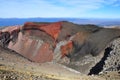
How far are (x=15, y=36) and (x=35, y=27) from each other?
239 inches

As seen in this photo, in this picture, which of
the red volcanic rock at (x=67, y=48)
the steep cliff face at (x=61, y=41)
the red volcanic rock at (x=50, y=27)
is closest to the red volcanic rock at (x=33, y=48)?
the steep cliff face at (x=61, y=41)

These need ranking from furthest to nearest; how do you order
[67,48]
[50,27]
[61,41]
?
[50,27] < [61,41] < [67,48]

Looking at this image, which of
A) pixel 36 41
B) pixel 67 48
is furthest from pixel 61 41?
pixel 36 41

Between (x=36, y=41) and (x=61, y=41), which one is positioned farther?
(x=36, y=41)

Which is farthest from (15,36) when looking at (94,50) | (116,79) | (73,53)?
(116,79)

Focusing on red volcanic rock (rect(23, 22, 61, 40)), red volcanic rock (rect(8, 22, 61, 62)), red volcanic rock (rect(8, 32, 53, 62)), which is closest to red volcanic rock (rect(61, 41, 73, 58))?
red volcanic rock (rect(8, 22, 61, 62))

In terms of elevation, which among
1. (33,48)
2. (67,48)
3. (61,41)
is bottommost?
(33,48)

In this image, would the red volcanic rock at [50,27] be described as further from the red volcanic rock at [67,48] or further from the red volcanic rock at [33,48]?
the red volcanic rock at [67,48]

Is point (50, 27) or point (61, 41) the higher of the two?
point (50, 27)

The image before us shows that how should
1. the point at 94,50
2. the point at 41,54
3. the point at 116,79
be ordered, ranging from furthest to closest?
the point at 41,54 → the point at 94,50 → the point at 116,79

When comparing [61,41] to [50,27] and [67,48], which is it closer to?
[67,48]

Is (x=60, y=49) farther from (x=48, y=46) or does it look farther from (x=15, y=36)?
(x=15, y=36)

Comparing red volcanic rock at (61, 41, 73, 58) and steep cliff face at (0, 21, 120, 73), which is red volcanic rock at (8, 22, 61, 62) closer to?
steep cliff face at (0, 21, 120, 73)

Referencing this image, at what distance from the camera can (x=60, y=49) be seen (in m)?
63.3
